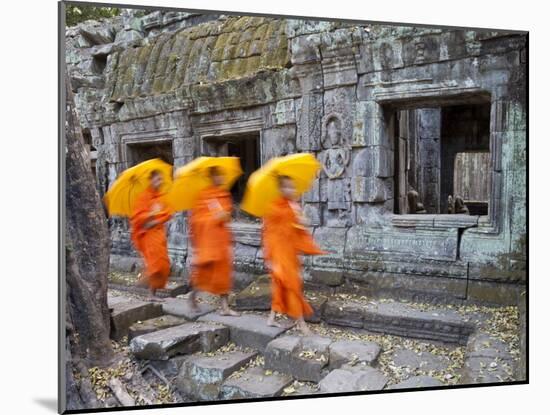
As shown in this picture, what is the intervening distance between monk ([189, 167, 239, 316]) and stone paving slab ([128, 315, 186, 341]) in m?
0.18

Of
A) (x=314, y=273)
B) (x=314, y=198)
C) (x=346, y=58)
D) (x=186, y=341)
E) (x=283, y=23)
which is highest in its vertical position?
(x=283, y=23)

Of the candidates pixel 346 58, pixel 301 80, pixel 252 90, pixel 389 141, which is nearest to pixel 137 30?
pixel 252 90

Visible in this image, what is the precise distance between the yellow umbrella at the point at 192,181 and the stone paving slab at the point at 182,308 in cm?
73

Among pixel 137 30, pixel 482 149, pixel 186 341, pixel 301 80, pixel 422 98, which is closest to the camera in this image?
pixel 186 341

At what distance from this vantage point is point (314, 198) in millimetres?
4539

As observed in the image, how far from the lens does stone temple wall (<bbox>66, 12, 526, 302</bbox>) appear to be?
407 centimetres

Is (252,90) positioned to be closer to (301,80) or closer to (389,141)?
(301,80)

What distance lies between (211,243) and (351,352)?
1.34m

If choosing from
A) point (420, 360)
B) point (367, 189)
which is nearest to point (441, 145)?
point (367, 189)

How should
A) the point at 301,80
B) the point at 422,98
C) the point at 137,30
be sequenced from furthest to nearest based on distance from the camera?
1. the point at 301,80
2. the point at 422,98
3. the point at 137,30

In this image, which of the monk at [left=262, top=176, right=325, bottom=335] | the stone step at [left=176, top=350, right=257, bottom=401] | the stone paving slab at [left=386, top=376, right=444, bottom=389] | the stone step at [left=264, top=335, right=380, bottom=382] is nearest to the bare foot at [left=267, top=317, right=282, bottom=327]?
the monk at [left=262, top=176, right=325, bottom=335]

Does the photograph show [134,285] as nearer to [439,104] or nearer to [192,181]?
[192,181]

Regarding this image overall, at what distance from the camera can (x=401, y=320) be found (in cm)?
407

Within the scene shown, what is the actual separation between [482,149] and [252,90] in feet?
20.1
